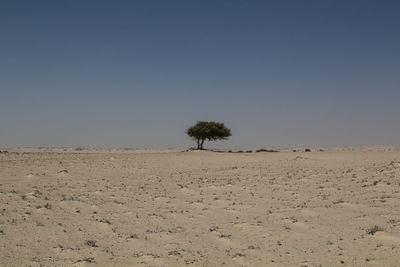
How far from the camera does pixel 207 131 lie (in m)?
42.4

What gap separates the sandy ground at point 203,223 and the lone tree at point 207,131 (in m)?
29.7

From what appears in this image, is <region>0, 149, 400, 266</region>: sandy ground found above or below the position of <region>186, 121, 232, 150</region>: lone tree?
below

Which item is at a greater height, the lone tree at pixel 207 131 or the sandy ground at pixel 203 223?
the lone tree at pixel 207 131

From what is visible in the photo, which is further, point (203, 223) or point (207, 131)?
point (207, 131)

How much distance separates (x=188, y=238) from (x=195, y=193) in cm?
430

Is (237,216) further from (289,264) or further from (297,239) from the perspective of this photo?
(289,264)

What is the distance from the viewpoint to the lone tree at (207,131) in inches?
1686

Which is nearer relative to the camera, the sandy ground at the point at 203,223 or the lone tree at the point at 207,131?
the sandy ground at the point at 203,223

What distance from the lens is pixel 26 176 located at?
47.4 ft

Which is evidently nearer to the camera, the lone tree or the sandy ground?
the sandy ground

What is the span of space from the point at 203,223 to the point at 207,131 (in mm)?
34942

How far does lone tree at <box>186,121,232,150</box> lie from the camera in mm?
42812

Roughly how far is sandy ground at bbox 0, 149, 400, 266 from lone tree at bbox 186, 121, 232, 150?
29.7 metres

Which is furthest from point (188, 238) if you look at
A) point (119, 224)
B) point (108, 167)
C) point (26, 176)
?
point (108, 167)
